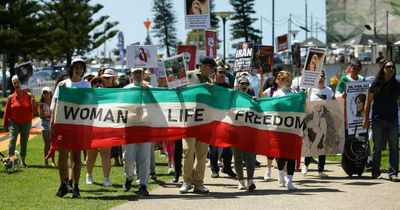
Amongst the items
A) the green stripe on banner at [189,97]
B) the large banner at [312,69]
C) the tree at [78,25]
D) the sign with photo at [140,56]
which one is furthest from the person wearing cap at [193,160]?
the tree at [78,25]

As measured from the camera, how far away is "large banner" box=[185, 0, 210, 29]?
59.2 ft

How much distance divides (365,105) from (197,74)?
10.1 feet

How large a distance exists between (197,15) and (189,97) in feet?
18.4

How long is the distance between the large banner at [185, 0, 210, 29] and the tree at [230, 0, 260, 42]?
2953 inches

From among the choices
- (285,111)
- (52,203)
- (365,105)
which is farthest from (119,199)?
(365,105)

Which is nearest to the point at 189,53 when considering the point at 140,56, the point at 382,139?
the point at 140,56

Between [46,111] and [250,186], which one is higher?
[46,111]

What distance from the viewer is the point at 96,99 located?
12.5m

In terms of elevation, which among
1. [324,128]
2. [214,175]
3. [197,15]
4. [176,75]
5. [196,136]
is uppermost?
[197,15]

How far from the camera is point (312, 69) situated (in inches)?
559

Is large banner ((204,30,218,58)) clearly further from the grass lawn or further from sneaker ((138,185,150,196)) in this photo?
sneaker ((138,185,150,196))

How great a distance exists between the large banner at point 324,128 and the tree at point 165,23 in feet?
289

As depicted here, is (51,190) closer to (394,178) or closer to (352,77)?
(394,178)

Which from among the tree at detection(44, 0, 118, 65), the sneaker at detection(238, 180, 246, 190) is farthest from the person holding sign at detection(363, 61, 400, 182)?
the tree at detection(44, 0, 118, 65)
